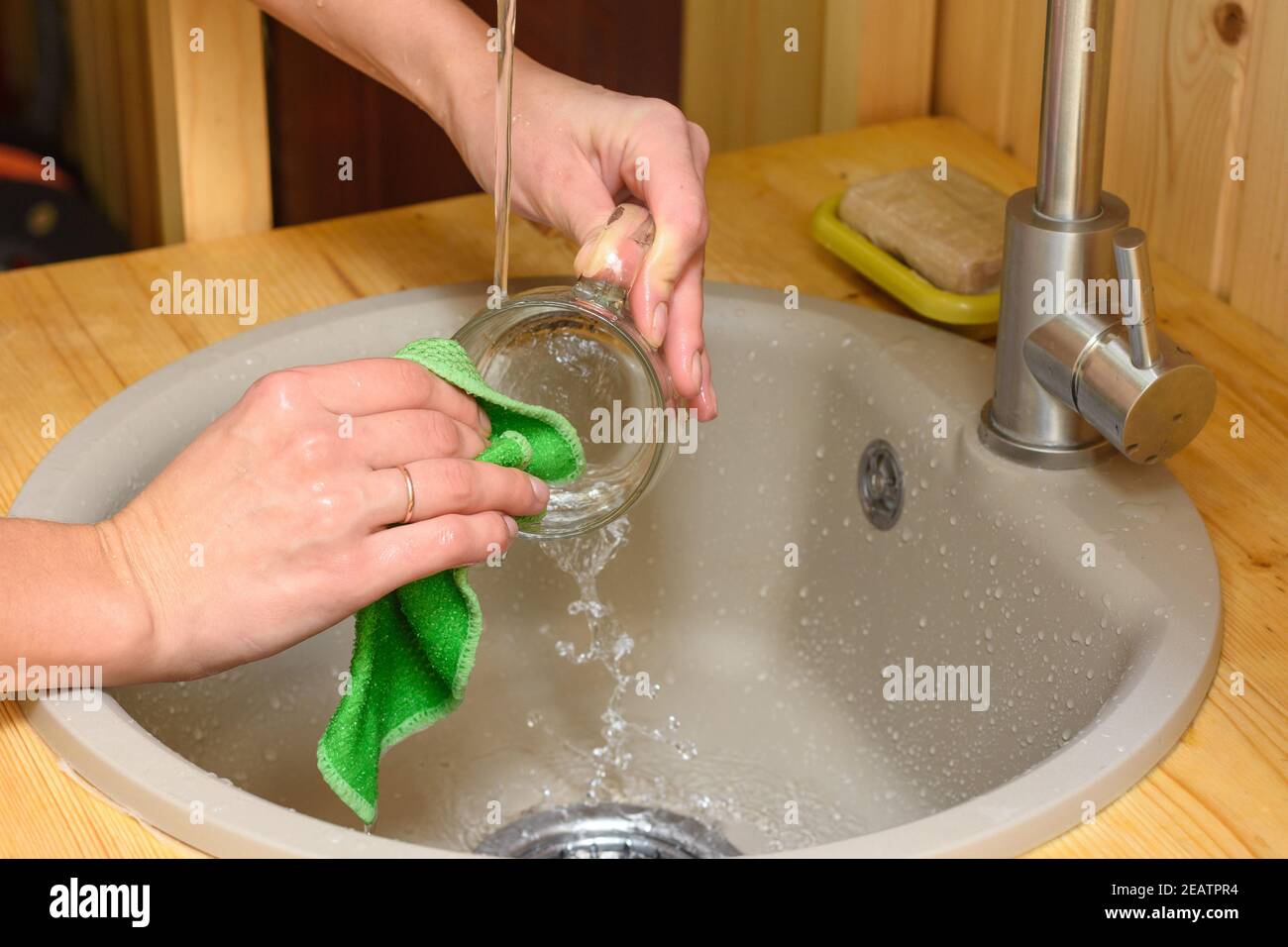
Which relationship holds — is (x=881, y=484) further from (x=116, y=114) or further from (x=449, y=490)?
(x=116, y=114)

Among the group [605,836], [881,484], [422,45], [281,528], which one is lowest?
[605,836]

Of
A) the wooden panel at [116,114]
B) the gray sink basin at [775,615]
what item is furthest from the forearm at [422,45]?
the wooden panel at [116,114]

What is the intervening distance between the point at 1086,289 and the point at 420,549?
0.35 metres

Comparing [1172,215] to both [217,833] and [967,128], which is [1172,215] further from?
[217,833]

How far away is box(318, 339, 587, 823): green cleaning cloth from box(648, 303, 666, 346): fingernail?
2.4 inches

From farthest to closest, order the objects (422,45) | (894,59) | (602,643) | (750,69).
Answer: (750,69) → (894,59) → (602,643) → (422,45)

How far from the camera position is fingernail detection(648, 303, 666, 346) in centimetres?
81

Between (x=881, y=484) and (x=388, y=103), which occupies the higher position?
(x=388, y=103)

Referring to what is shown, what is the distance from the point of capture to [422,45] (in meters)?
0.98

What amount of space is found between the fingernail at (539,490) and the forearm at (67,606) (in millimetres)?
183

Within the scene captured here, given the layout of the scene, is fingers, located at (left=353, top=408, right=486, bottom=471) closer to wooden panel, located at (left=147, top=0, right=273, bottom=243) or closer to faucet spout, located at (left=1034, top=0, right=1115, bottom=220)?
faucet spout, located at (left=1034, top=0, right=1115, bottom=220)

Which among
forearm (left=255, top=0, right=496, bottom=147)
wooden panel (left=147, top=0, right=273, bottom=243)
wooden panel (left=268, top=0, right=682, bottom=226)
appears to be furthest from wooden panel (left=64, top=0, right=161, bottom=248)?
forearm (left=255, top=0, right=496, bottom=147)

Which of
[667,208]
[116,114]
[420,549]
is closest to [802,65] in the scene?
[667,208]
